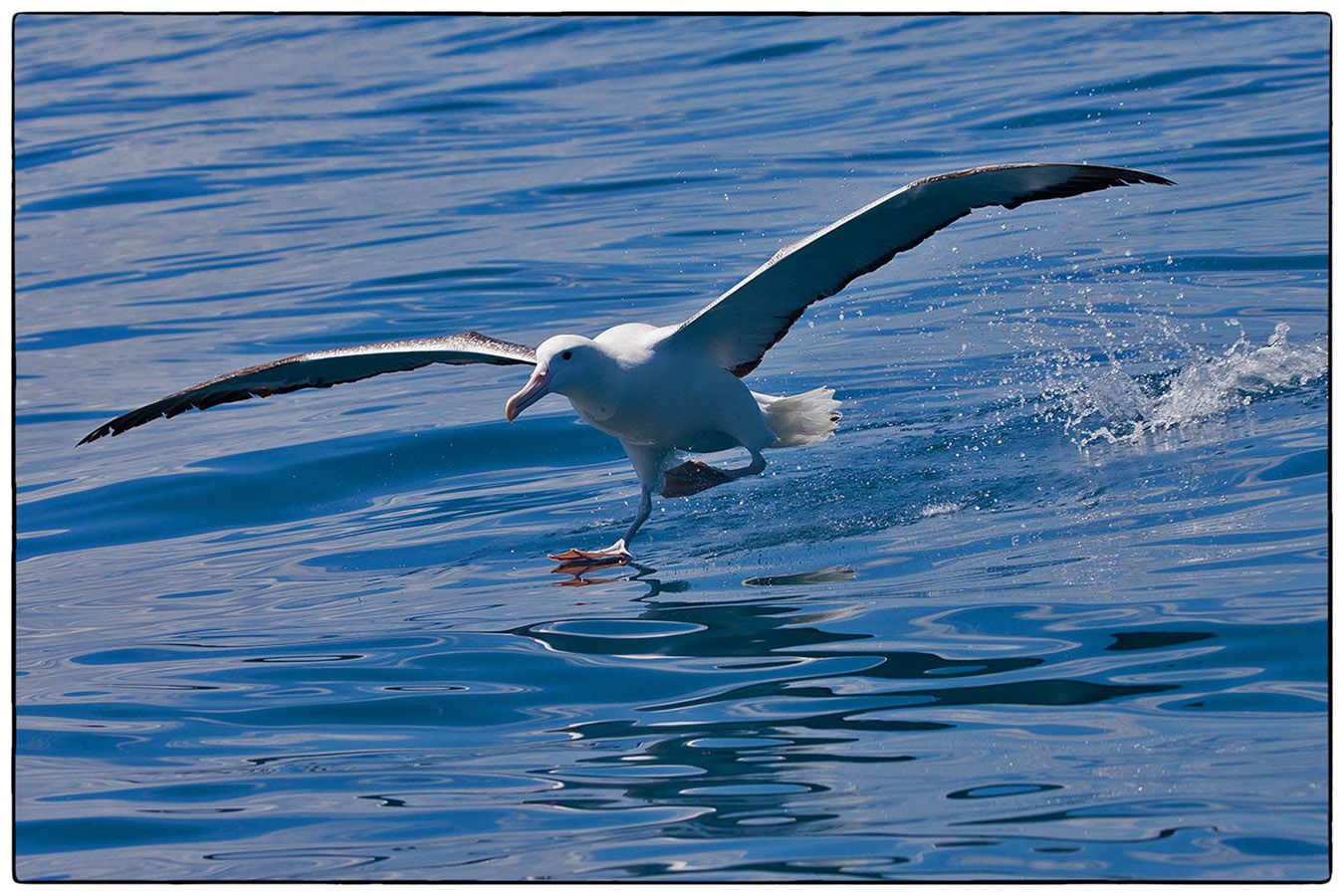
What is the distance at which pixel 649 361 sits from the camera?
26.6 feet

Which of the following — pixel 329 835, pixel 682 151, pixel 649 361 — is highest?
pixel 682 151

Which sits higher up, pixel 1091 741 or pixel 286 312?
pixel 286 312

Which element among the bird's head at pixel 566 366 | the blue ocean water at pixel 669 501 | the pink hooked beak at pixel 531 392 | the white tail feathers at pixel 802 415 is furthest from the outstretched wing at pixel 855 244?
the blue ocean water at pixel 669 501

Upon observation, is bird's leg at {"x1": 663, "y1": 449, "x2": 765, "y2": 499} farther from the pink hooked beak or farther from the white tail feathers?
the pink hooked beak

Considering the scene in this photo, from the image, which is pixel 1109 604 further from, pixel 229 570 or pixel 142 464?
pixel 142 464

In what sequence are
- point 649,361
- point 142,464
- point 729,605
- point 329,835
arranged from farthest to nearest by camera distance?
Result: point 142,464, point 649,361, point 729,605, point 329,835

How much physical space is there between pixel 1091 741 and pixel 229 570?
4458 millimetres

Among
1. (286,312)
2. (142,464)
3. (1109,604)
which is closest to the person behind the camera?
(1109,604)

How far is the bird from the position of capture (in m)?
7.45

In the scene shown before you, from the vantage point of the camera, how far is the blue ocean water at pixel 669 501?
5.14 m

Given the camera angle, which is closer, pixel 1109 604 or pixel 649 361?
pixel 1109 604

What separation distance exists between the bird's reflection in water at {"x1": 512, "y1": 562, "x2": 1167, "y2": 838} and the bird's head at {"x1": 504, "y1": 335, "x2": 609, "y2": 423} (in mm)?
1177

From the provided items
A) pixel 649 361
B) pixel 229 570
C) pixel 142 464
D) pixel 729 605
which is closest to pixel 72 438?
pixel 142 464

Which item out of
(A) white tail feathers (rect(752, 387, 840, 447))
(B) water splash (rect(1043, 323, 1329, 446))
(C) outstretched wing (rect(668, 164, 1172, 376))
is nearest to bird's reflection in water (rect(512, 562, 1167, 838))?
(C) outstretched wing (rect(668, 164, 1172, 376))
